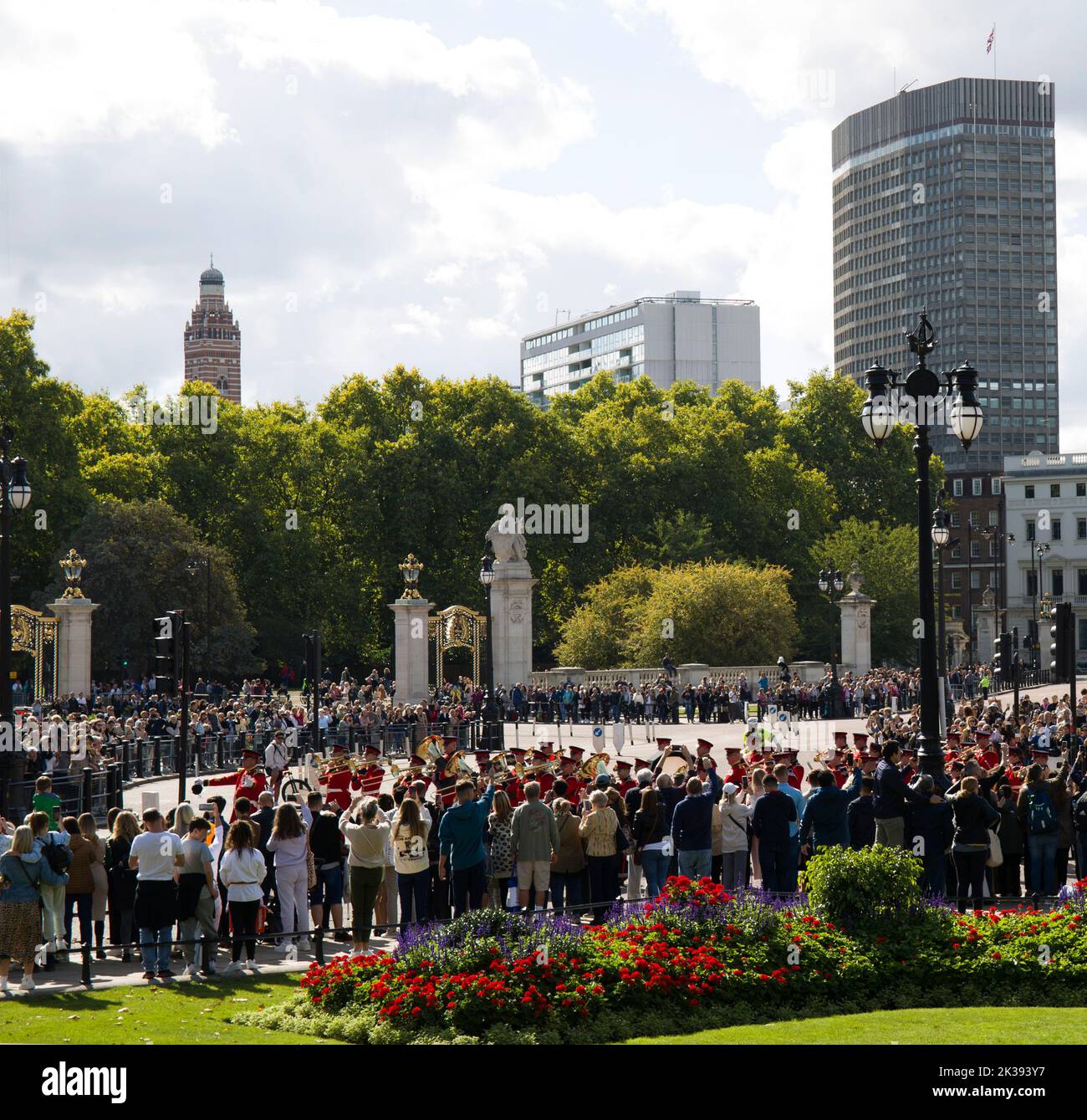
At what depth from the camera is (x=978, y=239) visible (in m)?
158

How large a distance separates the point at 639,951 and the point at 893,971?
2.04 meters

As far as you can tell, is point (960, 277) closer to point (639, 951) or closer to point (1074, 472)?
point (1074, 472)

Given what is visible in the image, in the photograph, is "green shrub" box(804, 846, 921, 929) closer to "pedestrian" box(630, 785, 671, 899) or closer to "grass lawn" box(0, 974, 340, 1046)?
"pedestrian" box(630, 785, 671, 899)

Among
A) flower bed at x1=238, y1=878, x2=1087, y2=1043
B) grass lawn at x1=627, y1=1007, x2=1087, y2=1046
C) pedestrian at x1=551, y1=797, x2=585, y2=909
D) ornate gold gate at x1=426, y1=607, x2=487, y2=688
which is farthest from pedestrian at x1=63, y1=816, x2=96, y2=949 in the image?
ornate gold gate at x1=426, y1=607, x2=487, y2=688

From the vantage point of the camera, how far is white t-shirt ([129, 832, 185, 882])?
14.0 meters

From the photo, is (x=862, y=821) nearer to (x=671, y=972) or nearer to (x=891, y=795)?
(x=891, y=795)

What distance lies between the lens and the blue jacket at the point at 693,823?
624 inches

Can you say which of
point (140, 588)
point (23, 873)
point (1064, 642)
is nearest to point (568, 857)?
point (23, 873)

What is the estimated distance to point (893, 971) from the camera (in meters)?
12.6

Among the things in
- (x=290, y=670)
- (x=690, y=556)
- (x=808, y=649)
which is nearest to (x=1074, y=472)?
(x=808, y=649)

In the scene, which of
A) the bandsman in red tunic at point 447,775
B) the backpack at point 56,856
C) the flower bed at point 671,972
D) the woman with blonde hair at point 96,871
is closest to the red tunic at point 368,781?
the bandsman in red tunic at point 447,775

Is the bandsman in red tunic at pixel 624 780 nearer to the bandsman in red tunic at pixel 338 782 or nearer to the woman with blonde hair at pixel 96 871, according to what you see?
the bandsman in red tunic at pixel 338 782

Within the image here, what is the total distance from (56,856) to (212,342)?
18141 centimetres

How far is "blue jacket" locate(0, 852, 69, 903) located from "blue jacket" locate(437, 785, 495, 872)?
370 centimetres
